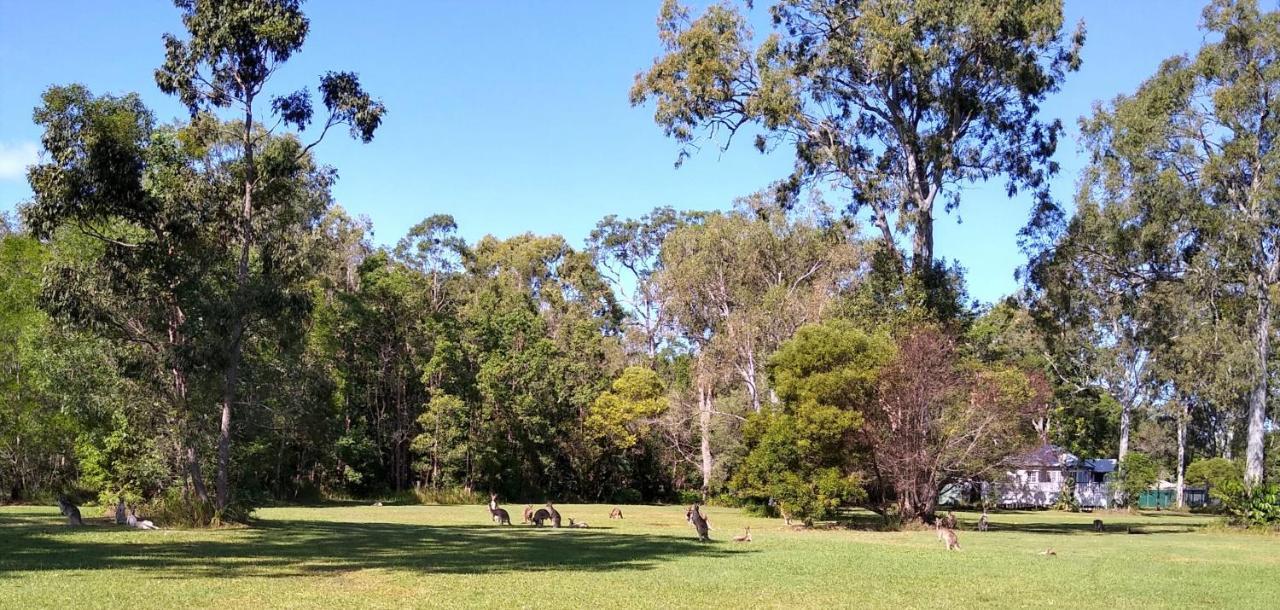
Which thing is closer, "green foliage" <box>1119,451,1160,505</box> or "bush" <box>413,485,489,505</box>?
"bush" <box>413,485,489,505</box>

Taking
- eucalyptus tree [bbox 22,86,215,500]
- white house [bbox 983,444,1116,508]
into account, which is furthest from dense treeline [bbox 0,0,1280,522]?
white house [bbox 983,444,1116,508]

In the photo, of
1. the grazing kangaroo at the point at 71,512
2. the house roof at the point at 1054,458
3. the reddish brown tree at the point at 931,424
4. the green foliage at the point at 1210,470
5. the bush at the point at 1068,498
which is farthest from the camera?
the house roof at the point at 1054,458

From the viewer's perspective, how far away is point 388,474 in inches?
2319

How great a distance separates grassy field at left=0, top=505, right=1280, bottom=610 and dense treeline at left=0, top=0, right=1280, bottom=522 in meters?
5.15

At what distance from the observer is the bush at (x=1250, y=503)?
32719 millimetres

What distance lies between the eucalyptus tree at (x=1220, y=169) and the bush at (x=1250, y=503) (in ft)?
2.24

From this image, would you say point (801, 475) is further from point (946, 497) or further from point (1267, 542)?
point (946, 497)

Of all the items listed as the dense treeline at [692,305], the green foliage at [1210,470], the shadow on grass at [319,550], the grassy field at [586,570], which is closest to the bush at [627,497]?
the dense treeline at [692,305]

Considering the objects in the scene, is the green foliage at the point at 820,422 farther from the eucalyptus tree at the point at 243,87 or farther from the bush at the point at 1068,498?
the bush at the point at 1068,498

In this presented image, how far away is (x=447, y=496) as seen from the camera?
178 ft

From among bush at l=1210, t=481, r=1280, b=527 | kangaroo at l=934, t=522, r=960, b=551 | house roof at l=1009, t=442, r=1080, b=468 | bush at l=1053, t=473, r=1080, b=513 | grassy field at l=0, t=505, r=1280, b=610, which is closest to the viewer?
grassy field at l=0, t=505, r=1280, b=610

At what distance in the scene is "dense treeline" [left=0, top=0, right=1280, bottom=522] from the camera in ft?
82.6

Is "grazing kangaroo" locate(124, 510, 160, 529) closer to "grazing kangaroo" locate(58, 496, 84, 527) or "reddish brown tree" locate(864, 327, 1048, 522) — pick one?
"grazing kangaroo" locate(58, 496, 84, 527)

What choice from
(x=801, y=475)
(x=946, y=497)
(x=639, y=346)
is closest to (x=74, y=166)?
(x=801, y=475)
